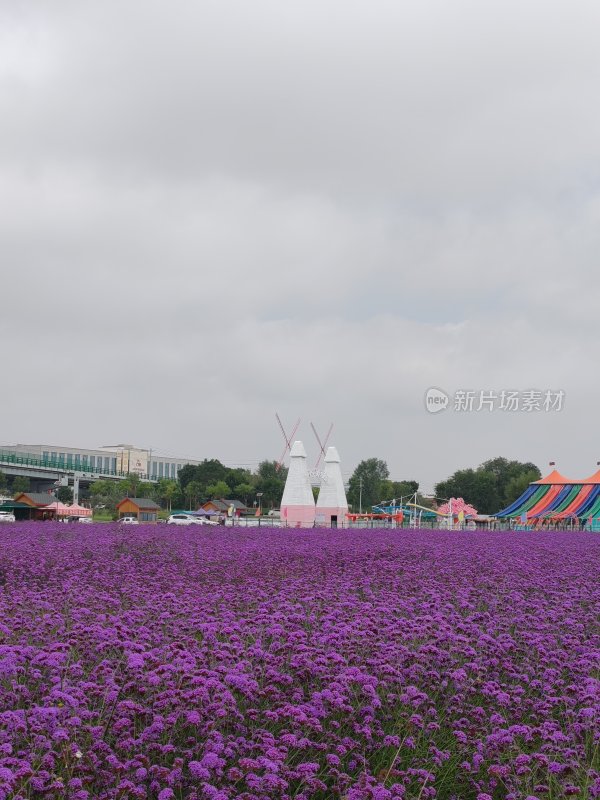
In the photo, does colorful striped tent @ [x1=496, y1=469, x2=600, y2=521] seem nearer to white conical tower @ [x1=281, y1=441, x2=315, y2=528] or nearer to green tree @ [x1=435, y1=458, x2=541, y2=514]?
white conical tower @ [x1=281, y1=441, x2=315, y2=528]

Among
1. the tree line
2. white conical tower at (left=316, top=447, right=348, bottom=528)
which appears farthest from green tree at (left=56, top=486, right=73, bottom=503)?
white conical tower at (left=316, top=447, right=348, bottom=528)

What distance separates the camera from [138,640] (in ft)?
19.2

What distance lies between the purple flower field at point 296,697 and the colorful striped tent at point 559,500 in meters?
38.8

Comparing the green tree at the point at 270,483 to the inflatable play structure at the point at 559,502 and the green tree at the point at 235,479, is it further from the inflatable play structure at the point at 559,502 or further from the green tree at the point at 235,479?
the inflatable play structure at the point at 559,502

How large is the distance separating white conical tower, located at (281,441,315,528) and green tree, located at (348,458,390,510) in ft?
186

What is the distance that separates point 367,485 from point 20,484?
42168 mm

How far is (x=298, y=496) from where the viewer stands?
4262 cm

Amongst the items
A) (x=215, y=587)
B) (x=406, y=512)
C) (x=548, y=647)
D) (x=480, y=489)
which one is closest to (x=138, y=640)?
(x=548, y=647)

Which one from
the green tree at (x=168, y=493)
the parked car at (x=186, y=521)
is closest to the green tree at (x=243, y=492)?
the green tree at (x=168, y=493)

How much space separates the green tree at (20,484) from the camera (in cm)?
10769

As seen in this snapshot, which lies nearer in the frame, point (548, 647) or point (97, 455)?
point (548, 647)

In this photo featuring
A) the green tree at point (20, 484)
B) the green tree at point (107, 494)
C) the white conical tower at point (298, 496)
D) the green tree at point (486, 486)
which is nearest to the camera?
the white conical tower at point (298, 496)

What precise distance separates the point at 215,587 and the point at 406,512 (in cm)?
5683

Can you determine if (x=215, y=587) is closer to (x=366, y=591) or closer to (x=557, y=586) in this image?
(x=366, y=591)
